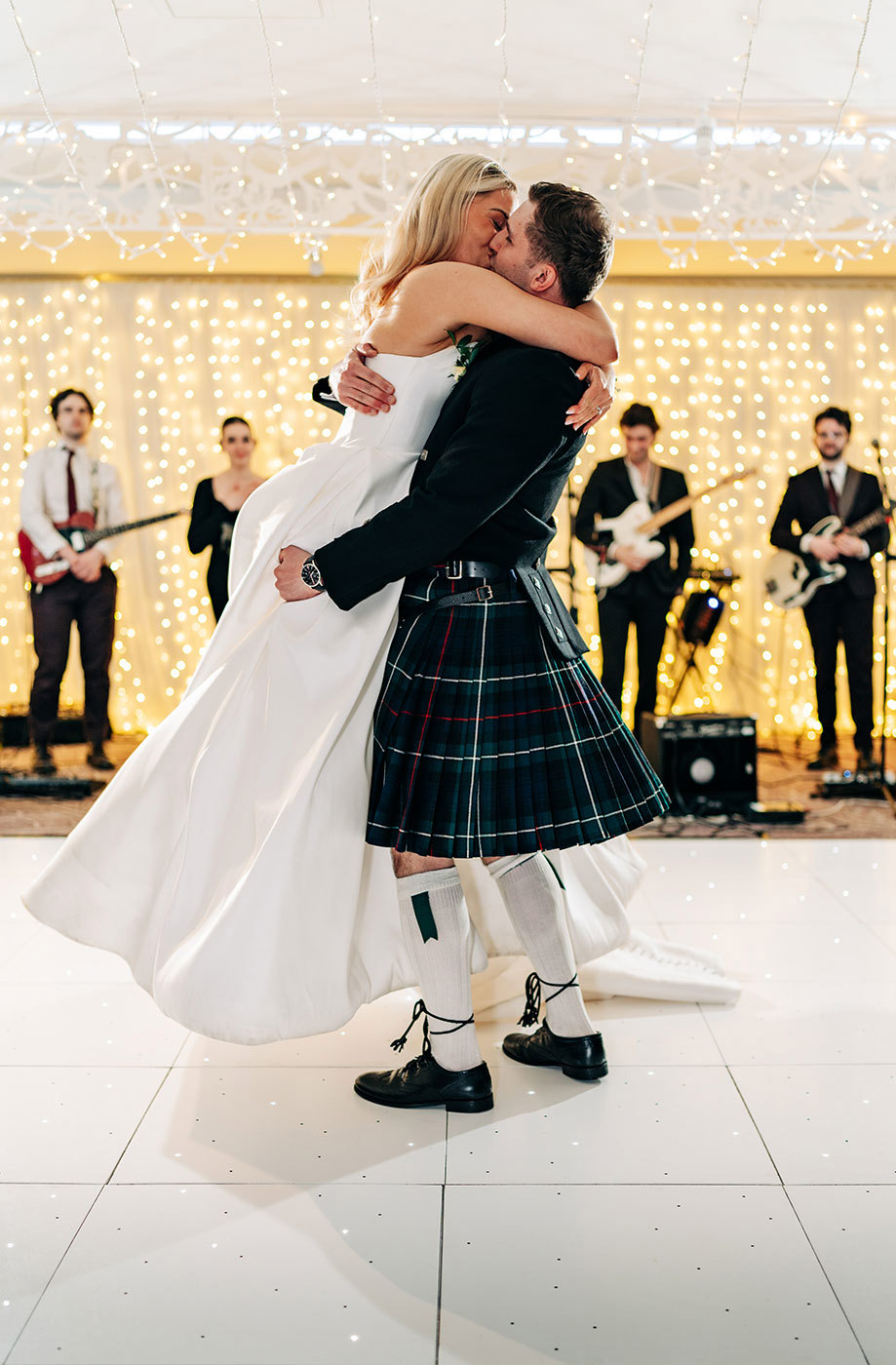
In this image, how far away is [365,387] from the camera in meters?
1.99

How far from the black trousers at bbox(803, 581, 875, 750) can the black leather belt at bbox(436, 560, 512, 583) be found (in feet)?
12.5

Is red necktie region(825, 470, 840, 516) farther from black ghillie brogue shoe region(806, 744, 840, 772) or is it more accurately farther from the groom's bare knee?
the groom's bare knee

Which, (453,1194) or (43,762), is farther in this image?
(43,762)

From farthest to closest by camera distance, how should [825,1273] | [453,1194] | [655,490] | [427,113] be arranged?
[655,490] < [427,113] < [453,1194] < [825,1273]

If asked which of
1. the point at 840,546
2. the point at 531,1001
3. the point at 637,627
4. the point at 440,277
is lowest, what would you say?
the point at 531,1001

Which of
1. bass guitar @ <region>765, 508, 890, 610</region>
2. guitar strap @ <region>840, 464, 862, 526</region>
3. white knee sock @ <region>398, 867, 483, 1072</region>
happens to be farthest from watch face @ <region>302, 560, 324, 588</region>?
guitar strap @ <region>840, 464, 862, 526</region>

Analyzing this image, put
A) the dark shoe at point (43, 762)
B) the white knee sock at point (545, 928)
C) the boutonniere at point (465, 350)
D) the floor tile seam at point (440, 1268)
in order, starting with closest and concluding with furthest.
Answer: the floor tile seam at point (440, 1268)
the boutonniere at point (465, 350)
the white knee sock at point (545, 928)
the dark shoe at point (43, 762)

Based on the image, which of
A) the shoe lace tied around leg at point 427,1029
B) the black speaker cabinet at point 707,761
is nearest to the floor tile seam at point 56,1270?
the shoe lace tied around leg at point 427,1029

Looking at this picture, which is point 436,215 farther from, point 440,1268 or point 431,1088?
point 440,1268

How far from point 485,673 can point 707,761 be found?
2.68m

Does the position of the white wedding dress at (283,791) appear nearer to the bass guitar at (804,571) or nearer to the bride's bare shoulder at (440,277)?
the bride's bare shoulder at (440,277)

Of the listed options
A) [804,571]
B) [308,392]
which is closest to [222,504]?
[308,392]

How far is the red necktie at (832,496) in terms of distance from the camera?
5.42 m

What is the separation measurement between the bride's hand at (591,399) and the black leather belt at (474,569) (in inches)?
10.3
